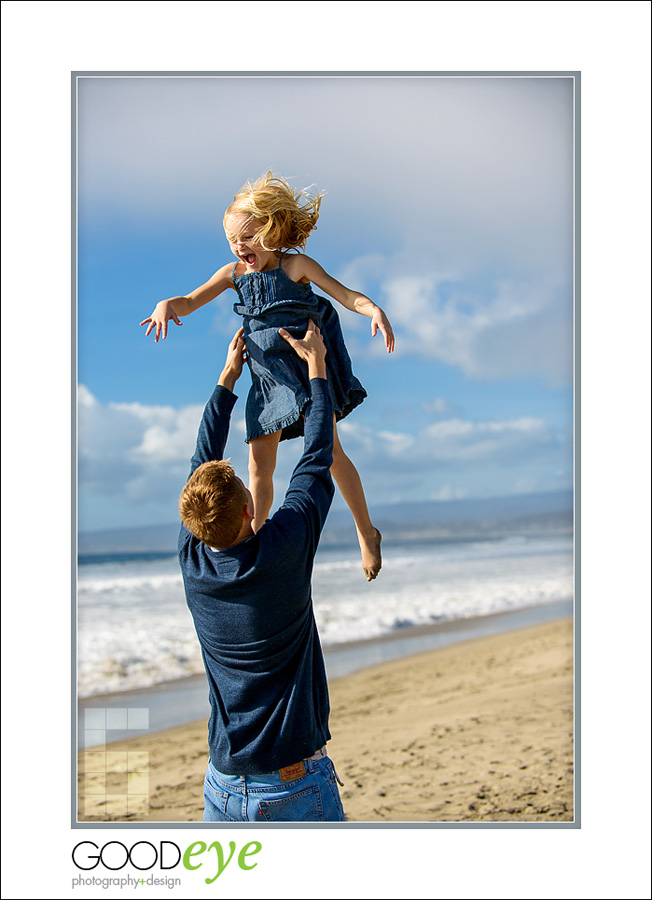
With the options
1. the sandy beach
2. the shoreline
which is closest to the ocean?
the shoreline

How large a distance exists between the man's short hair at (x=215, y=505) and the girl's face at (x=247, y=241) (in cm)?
76

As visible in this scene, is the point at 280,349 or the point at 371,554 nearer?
the point at 280,349

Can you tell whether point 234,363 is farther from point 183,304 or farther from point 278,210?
point 278,210

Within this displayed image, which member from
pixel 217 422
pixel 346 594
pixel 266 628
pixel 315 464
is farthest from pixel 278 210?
pixel 346 594

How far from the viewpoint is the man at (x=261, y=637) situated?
1.67m

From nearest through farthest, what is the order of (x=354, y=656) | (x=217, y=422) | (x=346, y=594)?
(x=217, y=422)
(x=354, y=656)
(x=346, y=594)

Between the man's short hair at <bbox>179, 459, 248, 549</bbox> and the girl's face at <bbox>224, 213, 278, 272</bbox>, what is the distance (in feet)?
2.48

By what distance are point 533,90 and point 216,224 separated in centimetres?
145

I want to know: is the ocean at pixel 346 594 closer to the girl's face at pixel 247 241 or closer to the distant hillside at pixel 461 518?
the distant hillside at pixel 461 518

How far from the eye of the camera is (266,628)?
1723mm

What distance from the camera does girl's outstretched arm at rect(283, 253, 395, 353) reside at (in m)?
2.15

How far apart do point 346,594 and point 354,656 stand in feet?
5.16

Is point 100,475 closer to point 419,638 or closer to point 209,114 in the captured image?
point 209,114

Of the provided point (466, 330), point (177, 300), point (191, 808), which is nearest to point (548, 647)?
point (466, 330)
